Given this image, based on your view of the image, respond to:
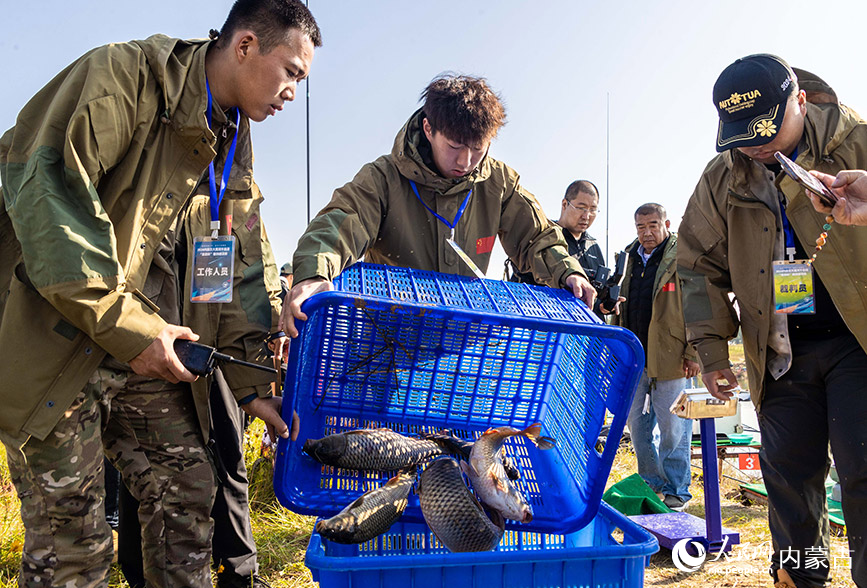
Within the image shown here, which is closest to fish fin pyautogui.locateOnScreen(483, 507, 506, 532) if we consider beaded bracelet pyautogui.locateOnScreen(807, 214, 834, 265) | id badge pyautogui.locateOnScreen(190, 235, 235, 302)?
id badge pyautogui.locateOnScreen(190, 235, 235, 302)

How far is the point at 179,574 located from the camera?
2.19 meters

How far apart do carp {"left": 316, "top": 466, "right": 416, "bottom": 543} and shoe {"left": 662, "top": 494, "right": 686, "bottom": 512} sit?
3596 millimetres

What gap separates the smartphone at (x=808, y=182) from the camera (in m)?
2.12

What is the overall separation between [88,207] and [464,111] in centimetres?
149

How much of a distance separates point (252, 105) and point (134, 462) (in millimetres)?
1223

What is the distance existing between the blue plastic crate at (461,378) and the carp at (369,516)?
0.13 metres

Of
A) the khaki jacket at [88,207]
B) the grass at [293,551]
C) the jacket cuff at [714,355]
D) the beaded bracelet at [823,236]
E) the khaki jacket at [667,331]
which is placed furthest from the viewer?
the khaki jacket at [667,331]

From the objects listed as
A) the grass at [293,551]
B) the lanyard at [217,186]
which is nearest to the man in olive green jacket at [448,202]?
the lanyard at [217,186]

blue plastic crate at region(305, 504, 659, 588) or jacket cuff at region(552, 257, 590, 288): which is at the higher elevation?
jacket cuff at region(552, 257, 590, 288)

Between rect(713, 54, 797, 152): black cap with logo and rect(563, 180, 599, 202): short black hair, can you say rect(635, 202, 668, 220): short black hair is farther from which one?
rect(713, 54, 797, 152): black cap with logo

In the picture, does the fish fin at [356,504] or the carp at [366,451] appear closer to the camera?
the fish fin at [356,504]

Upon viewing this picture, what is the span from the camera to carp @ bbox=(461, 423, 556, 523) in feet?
6.22

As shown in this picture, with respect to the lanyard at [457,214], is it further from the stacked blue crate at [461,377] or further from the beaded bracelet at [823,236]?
the beaded bracelet at [823,236]

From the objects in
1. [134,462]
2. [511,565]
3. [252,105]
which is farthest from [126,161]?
[511,565]
